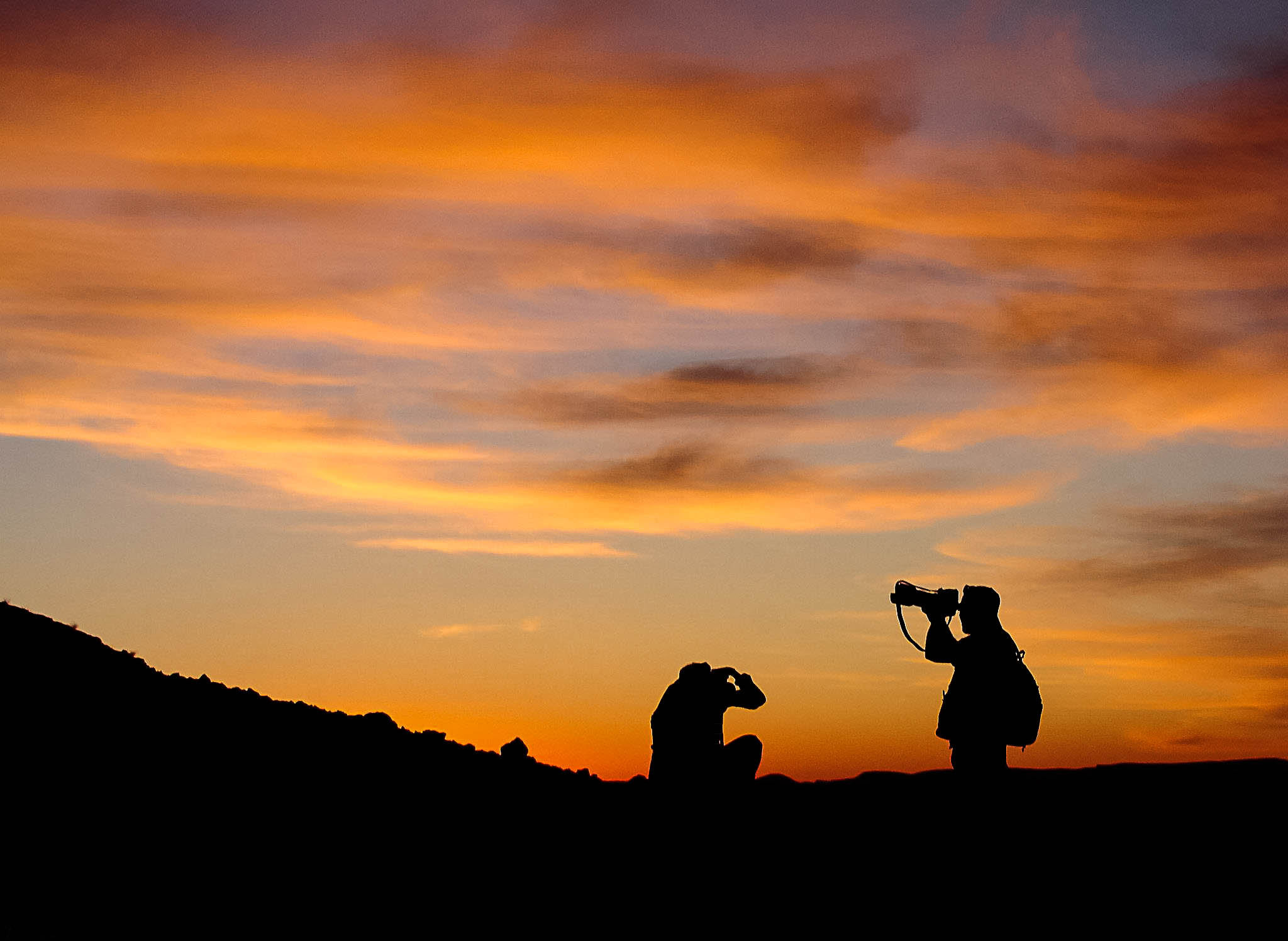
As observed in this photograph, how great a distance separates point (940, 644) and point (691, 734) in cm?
304

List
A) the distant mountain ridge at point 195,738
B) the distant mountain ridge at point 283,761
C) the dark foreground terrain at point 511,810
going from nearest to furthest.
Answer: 1. the dark foreground terrain at point 511,810
2. the distant mountain ridge at point 283,761
3. the distant mountain ridge at point 195,738

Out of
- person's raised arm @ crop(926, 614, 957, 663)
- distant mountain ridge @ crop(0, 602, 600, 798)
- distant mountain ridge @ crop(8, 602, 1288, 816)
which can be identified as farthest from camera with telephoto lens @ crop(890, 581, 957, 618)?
distant mountain ridge @ crop(0, 602, 600, 798)

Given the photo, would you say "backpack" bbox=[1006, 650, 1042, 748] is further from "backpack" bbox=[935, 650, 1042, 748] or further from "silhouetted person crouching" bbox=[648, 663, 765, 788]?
"silhouetted person crouching" bbox=[648, 663, 765, 788]

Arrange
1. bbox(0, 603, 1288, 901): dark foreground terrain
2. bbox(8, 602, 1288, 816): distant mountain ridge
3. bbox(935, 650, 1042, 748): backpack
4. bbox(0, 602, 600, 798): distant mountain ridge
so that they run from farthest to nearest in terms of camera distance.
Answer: bbox(0, 602, 600, 798): distant mountain ridge
bbox(8, 602, 1288, 816): distant mountain ridge
bbox(0, 603, 1288, 901): dark foreground terrain
bbox(935, 650, 1042, 748): backpack

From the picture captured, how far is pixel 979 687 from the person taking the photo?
1157cm

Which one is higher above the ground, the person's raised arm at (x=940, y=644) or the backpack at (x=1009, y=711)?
the person's raised arm at (x=940, y=644)

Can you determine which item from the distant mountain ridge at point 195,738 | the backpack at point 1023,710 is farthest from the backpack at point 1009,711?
the distant mountain ridge at point 195,738

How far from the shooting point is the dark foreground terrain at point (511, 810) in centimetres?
1345

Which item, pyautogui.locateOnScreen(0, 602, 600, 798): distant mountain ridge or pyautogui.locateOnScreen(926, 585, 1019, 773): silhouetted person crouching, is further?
pyautogui.locateOnScreen(0, 602, 600, 798): distant mountain ridge

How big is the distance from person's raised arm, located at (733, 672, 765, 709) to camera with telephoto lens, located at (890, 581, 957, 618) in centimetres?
250

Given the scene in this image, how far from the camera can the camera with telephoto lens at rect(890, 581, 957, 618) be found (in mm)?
12406

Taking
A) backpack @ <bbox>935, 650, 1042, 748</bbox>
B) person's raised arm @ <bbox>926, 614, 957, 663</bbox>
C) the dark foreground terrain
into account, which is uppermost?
person's raised arm @ <bbox>926, 614, 957, 663</bbox>

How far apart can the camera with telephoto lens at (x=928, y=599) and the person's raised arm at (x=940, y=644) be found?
0.53 ft

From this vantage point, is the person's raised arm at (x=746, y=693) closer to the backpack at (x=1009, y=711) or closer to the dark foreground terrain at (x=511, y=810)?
the dark foreground terrain at (x=511, y=810)
